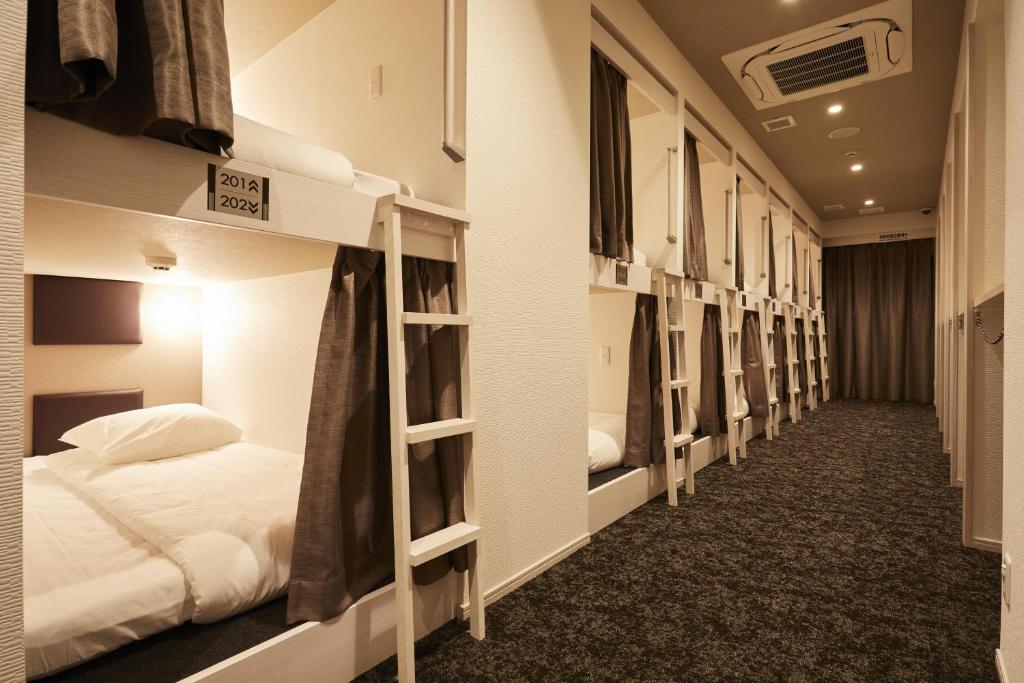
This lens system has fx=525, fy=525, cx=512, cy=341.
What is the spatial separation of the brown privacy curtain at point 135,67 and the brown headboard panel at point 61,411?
2.49 m

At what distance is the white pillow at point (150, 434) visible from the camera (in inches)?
88.5

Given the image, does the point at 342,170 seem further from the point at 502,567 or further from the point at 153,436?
the point at 153,436

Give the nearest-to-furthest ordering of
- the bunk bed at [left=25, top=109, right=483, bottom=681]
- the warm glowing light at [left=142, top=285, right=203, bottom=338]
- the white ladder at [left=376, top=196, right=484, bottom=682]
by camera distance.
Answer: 1. the bunk bed at [left=25, top=109, right=483, bottom=681]
2. the white ladder at [left=376, top=196, right=484, bottom=682]
3. the warm glowing light at [left=142, top=285, right=203, bottom=338]

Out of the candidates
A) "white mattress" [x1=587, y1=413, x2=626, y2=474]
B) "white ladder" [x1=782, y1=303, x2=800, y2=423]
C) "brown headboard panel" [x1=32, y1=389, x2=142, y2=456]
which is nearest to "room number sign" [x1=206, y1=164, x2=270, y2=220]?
"white mattress" [x1=587, y1=413, x2=626, y2=474]

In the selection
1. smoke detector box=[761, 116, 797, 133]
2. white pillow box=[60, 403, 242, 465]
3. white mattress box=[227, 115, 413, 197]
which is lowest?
white pillow box=[60, 403, 242, 465]

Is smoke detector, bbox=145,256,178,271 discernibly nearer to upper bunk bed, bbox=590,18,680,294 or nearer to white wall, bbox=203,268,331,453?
white wall, bbox=203,268,331,453

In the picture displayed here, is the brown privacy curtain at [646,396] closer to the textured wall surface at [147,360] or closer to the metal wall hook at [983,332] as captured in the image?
the metal wall hook at [983,332]

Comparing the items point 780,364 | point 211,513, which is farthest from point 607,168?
point 780,364

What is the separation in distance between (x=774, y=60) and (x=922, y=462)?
9.86 feet

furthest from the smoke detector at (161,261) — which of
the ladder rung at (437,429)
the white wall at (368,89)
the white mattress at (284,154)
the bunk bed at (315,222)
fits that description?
the ladder rung at (437,429)

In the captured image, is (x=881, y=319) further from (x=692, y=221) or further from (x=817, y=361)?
(x=692, y=221)

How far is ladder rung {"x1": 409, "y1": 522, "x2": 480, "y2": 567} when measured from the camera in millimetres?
1411

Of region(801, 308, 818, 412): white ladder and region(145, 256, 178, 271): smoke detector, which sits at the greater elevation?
region(145, 256, 178, 271): smoke detector

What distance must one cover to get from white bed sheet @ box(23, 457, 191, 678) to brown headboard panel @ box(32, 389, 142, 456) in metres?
1.52
